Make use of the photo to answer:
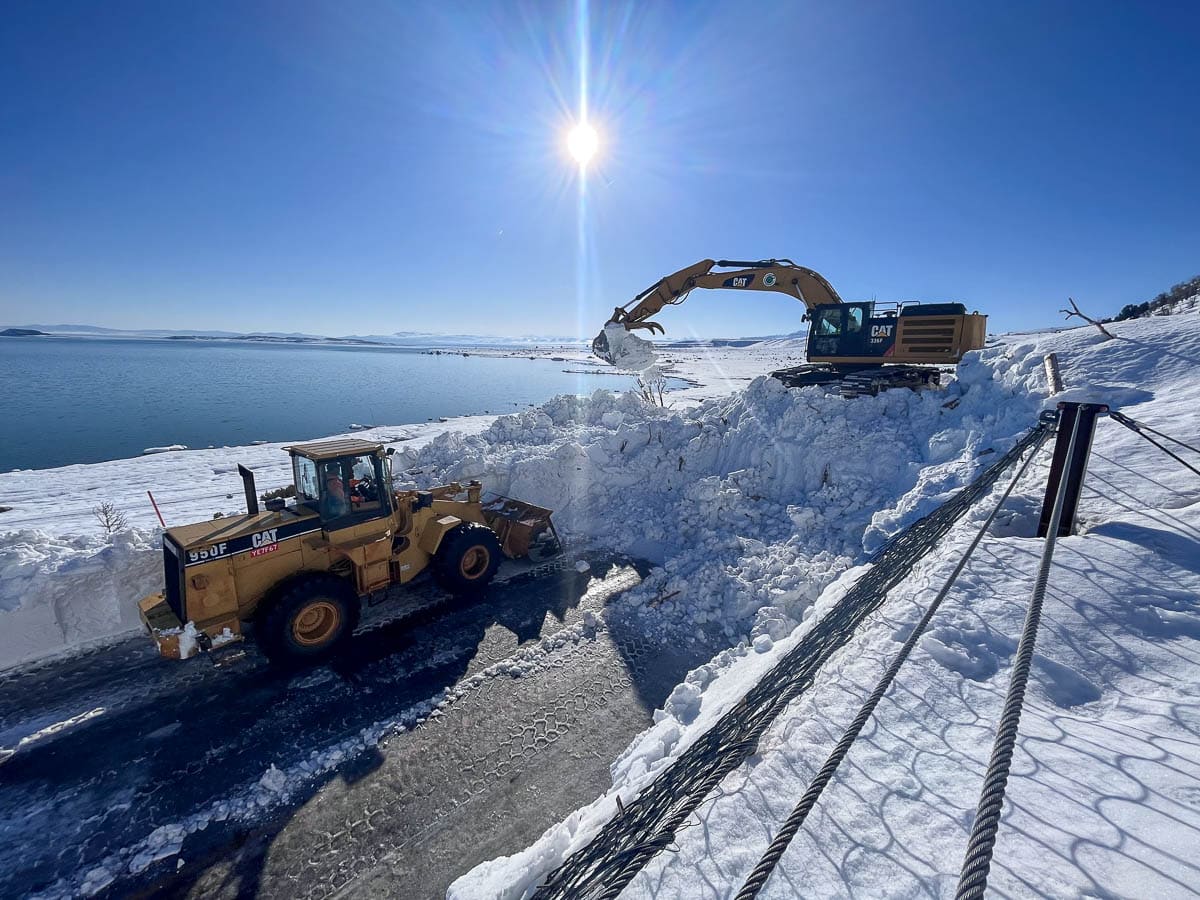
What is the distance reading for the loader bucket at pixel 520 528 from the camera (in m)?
8.28

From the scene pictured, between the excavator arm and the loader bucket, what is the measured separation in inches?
233

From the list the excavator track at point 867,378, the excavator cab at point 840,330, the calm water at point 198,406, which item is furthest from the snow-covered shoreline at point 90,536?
the excavator cab at point 840,330

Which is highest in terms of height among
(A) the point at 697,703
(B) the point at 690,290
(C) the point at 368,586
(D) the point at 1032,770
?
(B) the point at 690,290

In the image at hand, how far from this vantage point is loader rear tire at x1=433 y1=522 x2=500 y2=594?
7.10 meters

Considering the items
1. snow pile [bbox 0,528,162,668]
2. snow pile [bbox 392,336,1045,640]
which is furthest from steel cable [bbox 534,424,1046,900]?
snow pile [bbox 0,528,162,668]

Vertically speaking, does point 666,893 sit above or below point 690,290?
below

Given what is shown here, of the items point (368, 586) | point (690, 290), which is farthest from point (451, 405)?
point (368, 586)

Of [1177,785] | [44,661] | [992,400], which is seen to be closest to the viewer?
[1177,785]

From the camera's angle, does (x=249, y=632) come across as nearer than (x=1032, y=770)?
No

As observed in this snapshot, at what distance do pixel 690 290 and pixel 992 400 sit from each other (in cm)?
727

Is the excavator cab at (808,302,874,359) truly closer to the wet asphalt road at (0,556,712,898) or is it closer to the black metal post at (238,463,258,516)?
the wet asphalt road at (0,556,712,898)

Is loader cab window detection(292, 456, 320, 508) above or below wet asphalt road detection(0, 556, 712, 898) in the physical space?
above

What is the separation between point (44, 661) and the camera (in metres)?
5.88

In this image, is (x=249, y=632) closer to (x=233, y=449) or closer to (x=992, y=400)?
(x=992, y=400)
